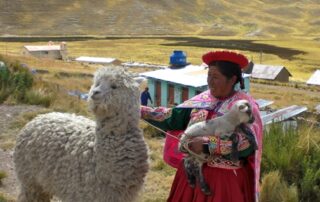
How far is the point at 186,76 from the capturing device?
14969 mm

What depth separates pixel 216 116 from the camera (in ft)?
11.3

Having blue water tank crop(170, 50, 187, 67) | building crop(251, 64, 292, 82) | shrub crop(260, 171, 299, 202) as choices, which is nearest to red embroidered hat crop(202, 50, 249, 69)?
shrub crop(260, 171, 299, 202)

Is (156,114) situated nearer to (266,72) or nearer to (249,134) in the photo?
(249,134)

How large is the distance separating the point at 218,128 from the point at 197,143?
0.51 ft

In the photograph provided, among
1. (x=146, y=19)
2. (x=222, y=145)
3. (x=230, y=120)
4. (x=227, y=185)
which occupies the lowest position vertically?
(x=146, y=19)

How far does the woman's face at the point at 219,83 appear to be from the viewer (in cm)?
342

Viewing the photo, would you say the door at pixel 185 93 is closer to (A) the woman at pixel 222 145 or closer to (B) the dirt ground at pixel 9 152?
(B) the dirt ground at pixel 9 152

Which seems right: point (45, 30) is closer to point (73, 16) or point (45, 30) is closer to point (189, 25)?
point (73, 16)

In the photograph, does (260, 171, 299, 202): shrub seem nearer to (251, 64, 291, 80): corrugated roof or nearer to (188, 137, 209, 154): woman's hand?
(188, 137, 209, 154): woman's hand

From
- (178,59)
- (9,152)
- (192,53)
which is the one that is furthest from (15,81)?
(192,53)

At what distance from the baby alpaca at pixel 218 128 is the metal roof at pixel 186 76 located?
1024 cm

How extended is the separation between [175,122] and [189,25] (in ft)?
433

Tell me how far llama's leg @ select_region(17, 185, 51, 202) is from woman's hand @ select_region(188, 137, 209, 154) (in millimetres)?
1571

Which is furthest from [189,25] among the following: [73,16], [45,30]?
[45,30]
